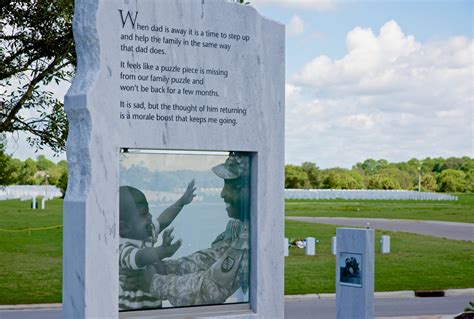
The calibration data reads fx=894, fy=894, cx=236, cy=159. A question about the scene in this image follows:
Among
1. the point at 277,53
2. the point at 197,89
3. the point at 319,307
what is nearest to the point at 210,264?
the point at 197,89

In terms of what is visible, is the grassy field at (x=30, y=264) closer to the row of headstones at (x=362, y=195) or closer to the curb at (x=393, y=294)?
the curb at (x=393, y=294)

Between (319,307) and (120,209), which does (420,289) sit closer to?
(319,307)

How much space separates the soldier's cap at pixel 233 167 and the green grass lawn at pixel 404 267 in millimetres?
9363

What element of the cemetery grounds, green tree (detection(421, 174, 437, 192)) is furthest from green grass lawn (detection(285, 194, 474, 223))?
green tree (detection(421, 174, 437, 192))

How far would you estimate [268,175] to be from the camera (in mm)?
11172

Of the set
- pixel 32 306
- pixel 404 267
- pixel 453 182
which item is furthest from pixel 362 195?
pixel 32 306

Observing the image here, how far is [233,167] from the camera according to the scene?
11016 millimetres

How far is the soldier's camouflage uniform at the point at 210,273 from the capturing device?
1049cm

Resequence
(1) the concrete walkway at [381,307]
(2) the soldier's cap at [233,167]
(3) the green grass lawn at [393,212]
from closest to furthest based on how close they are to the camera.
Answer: (2) the soldier's cap at [233,167], (1) the concrete walkway at [381,307], (3) the green grass lawn at [393,212]

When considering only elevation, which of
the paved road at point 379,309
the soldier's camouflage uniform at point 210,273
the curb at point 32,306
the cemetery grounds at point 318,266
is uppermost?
the soldier's camouflage uniform at point 210,273

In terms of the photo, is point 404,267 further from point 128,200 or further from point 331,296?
point 128,200

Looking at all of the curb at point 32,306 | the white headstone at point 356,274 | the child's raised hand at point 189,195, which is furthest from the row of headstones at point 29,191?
the child's raised hand at point 189,195

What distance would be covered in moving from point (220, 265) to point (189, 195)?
38.0 inches

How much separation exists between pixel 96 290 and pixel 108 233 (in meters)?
0.63
